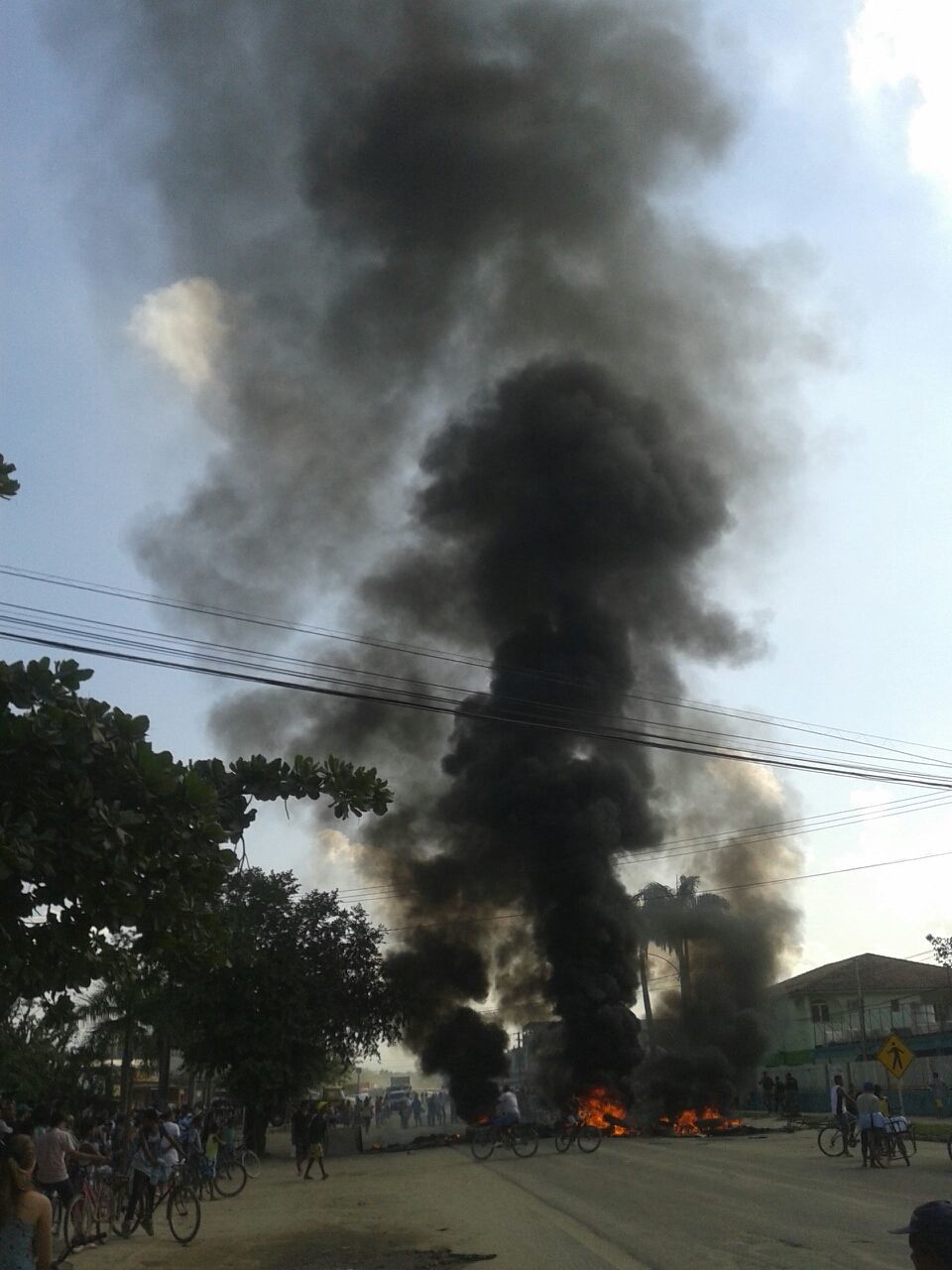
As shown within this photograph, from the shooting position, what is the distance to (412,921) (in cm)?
3997

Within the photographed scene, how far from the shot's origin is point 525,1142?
23.3 m

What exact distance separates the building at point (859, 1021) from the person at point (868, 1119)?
50.5ft

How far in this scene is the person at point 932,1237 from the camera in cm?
287

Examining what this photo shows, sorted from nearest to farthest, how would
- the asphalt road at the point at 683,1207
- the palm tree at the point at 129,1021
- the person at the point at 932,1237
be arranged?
the person at the point at 932,1237 < the asphalt road at the point at 683,1207 < the palm tree at the point at 129,1021

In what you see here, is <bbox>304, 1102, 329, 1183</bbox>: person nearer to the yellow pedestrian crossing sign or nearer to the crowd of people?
the crowd of people

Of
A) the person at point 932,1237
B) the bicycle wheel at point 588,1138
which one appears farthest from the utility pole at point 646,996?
the person at point 932,1237

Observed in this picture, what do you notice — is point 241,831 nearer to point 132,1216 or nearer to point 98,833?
point 98,833

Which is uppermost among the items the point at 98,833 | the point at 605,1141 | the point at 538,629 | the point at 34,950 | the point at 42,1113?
the point at 538,629

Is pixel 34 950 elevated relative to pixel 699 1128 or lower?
elevated

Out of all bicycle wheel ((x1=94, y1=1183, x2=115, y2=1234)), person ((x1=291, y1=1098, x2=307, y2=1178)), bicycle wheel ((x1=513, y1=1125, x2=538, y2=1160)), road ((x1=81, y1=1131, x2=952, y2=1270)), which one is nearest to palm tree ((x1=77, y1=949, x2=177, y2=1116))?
person ((x1=291, y1=1098, x2=307, y2=1178))

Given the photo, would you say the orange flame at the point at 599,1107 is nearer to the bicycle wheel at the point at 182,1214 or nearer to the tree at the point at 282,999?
the tree at the point at 282,999

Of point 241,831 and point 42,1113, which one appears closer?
point 241,831

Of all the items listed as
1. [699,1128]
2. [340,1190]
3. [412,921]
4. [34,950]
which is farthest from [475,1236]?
[412,921]

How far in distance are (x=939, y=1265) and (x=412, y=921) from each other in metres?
38.3
